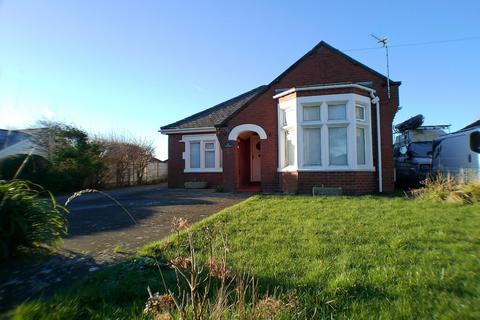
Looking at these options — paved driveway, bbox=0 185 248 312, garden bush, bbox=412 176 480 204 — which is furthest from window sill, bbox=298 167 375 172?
paved driveway, bbox=0 185 248 312

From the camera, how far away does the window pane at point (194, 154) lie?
696 inches

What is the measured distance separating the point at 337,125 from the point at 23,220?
9726mm

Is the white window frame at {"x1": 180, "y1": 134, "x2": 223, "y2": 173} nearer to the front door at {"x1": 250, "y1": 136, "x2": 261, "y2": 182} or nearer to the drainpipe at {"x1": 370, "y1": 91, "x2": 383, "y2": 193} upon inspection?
the front door at {"x1": 250, "y1": 136, "x2": 261, "y2": 182}

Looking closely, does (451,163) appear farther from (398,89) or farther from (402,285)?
(402,285)

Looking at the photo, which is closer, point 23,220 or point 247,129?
point 23,220

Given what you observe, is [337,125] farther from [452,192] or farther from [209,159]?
[209,159]

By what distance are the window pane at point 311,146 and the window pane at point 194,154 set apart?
7.61m

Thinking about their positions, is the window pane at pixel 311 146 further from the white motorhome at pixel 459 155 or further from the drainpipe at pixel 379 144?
the white motorhome at pixel 459 155

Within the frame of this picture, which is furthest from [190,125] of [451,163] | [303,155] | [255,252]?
[255,252]

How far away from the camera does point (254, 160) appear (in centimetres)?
1742

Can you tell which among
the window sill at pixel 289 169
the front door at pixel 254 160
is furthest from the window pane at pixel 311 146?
the front door at pixel 254 160

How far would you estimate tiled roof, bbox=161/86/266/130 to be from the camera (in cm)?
1759

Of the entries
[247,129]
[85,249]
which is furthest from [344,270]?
[247,129]

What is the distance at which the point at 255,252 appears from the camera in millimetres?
4270
